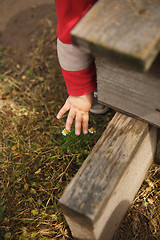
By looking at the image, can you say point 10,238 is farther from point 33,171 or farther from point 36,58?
point 36,58

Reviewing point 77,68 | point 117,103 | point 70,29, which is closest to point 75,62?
point 77,68

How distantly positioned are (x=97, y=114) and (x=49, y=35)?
63.5 inches

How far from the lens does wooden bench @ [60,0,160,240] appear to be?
754 millimetres

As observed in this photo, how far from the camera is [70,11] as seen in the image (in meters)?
1.29

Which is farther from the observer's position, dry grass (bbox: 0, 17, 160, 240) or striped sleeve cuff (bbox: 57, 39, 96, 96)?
dry grass (bbox: 0, 17, 160, 240)

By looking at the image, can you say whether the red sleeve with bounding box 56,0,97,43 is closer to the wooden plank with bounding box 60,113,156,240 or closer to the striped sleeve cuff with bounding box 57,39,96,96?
the striped sleeve cuff with bounding box 57,39,96,96

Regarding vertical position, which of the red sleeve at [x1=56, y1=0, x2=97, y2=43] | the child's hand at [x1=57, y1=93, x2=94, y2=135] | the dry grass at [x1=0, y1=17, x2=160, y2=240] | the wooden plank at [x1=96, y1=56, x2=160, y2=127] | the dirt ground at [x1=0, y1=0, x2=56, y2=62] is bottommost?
the dry grass at [x1=0, y1=17, x2=160, y2=240]

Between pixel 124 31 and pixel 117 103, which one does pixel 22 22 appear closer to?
pixel 117 103

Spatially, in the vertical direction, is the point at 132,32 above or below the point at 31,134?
above

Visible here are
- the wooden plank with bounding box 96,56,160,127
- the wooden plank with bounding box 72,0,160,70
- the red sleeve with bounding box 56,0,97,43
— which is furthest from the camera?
the red sleeve with bounding box 56,0,97,43

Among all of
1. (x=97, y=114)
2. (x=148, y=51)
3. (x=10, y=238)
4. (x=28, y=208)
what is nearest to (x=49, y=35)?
(x=97, y=114)

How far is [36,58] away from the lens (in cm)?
311

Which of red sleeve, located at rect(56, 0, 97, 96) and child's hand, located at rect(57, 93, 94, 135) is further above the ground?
red sleeve, located at rect(56, 0, 97, 96)

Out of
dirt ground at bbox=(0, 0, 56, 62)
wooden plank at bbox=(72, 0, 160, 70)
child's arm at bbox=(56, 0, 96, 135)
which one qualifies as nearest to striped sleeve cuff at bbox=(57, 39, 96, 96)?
child's arm at bbox=(56, 0, 96, 135)
